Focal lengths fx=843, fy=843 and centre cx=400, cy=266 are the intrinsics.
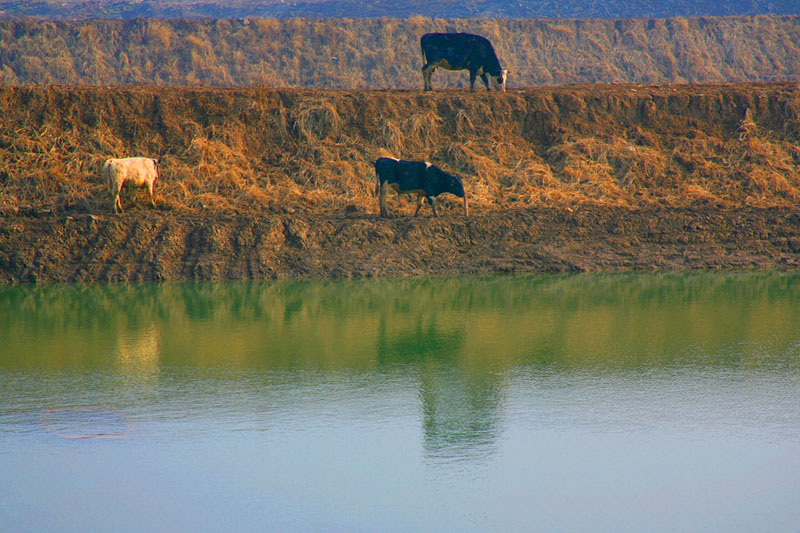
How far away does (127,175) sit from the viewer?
1655 centimetres

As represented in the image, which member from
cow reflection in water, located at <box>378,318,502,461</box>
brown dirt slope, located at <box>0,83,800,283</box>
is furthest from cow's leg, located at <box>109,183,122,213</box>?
cow reflection in water, located at <box>378,318,502,461</box>

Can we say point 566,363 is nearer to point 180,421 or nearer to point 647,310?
point 647,310

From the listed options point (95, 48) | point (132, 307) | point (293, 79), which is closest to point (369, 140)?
point (132, 307)

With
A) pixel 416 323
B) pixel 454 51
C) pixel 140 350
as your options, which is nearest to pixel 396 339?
pixel 416 323

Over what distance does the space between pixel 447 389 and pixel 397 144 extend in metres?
12.1

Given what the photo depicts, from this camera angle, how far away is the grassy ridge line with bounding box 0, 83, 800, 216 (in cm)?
1798

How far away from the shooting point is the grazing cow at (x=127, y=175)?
1639 centimetres

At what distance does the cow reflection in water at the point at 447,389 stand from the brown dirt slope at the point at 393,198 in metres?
4.43

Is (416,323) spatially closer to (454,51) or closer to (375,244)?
(375,244)

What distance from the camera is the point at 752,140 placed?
20.7m

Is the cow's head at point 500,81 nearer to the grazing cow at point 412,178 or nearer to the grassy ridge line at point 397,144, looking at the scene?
the grassy ridge line at point 397,144

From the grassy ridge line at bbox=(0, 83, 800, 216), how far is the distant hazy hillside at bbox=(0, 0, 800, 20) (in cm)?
2395

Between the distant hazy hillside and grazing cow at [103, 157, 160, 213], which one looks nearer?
grazing cow at [103, 157, 160, 213]

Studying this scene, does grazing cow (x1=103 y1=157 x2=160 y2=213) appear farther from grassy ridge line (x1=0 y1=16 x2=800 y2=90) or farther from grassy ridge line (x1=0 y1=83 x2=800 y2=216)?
grassy ridge line (x1=0 y1=16 x2=800 y2=90)
